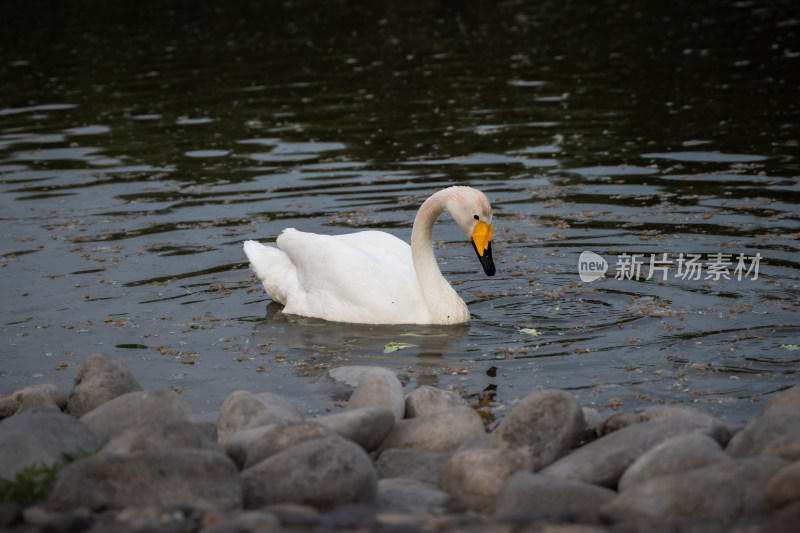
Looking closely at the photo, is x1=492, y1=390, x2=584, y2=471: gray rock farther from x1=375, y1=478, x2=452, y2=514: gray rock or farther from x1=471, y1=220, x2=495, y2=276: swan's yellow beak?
x1=471, y1=220, x2=495, y2=276: swan's yellow beak

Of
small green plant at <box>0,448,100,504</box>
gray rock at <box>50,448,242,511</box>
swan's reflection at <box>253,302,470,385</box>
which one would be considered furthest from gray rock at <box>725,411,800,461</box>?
small green plant at <box>0,448,100,504</box>

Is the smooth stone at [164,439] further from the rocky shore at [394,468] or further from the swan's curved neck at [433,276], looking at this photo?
the swan's curved neck at [433,276]

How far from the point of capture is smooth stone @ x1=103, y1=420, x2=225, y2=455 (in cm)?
687

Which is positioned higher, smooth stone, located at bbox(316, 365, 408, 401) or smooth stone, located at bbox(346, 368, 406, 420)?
smooth stone, located at bbox(346, 368, 406, 420)

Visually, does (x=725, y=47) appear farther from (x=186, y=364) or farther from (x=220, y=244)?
(x=186, y=364)

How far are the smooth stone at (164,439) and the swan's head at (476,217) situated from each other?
4.18 meters

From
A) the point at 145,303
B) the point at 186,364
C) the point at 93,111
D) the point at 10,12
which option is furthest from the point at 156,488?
the point at 10,12

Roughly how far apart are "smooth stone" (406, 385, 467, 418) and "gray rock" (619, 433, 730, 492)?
2112mm

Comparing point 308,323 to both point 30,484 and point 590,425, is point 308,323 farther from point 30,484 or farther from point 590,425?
point 30,484

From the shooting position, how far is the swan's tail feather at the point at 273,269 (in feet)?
38.8

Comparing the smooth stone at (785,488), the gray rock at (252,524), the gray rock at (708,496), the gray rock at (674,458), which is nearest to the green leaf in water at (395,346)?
the gray rock at (674,458)

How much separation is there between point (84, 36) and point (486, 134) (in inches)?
904

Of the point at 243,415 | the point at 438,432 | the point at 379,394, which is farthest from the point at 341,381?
the point at 438,432

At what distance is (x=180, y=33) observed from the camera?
123ft
